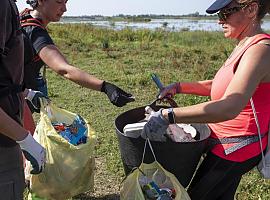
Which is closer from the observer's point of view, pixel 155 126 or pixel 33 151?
pixel 33 151

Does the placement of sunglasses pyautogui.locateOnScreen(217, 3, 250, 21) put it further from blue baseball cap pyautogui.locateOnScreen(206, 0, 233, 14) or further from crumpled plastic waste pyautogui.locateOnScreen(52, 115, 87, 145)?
crumpled plastic waste pyautogui.locateOnScreen(52, 115, 87, 145)

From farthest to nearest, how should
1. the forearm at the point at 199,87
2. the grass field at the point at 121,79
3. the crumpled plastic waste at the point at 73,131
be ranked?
the grass field at the point at 121,79 < the crumpled plastic waste at the point at 73,131 < the forearm at the point at 199,87

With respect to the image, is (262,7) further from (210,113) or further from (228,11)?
(210,113)

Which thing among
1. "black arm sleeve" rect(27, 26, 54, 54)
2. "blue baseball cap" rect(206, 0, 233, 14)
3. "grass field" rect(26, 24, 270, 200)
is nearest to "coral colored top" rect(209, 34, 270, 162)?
"blue baseball cap" rect(206, 0, 233, 14)

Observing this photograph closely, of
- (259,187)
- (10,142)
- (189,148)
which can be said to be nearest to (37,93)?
(10,142)

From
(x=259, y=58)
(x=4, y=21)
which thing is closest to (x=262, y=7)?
(x=259, y=58)

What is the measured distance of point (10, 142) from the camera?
166 cm

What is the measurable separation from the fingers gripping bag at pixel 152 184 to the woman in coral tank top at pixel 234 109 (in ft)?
0.72

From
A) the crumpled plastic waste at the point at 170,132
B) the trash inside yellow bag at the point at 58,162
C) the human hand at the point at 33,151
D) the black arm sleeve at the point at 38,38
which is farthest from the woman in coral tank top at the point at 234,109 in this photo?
the black arm sleeve at the point at 38,38

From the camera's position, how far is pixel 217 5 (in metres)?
1.96

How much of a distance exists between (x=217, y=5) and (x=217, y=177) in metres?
0.95

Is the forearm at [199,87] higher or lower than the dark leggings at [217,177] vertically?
higher

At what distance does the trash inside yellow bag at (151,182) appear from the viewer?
188 centimetres

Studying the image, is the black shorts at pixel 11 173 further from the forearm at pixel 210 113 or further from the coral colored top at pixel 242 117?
the coral colored top at pixel 242 117
